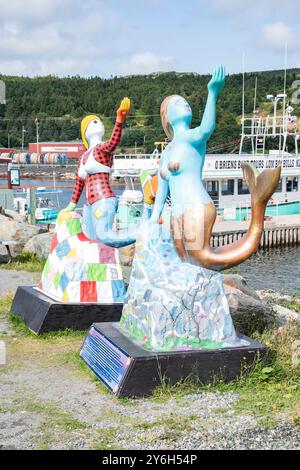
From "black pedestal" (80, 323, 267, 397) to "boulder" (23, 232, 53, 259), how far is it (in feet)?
25.9

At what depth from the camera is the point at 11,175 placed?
2736 cm

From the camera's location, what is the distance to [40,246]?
14.7 meters

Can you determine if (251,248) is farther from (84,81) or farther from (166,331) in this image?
(84,81)

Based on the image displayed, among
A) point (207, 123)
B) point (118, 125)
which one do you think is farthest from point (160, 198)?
point (118, 125)

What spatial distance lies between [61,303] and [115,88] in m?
104

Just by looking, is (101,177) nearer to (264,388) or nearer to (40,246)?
(264,388)

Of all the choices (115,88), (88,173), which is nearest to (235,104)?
(115,88)

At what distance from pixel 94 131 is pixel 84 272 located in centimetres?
199

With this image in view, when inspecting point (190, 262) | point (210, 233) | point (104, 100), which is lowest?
point (190, 262)

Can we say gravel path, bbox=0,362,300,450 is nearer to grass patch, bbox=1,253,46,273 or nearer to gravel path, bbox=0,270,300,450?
gravel path, bbox=0,270,300,450

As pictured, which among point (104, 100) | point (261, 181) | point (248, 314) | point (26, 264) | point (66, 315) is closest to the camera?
point (261, 181)

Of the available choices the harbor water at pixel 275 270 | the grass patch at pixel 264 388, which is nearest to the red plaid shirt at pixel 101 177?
the grass patch at pixel 264 388

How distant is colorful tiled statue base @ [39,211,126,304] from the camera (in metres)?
8.56

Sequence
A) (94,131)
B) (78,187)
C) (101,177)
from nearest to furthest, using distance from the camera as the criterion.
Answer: (101,177), (94,131), (78,187)
